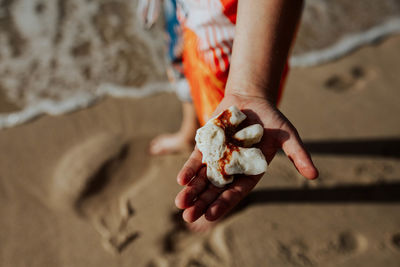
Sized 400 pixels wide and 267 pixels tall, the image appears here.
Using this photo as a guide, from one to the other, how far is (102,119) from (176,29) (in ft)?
3.86

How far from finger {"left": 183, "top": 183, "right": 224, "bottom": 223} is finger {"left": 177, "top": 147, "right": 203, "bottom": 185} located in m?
0.09

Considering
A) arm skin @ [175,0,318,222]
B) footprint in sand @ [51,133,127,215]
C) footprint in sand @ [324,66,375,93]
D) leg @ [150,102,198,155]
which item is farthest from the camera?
footprint in sand @ [324,66,375,93]

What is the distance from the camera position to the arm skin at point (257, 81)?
1299 mm

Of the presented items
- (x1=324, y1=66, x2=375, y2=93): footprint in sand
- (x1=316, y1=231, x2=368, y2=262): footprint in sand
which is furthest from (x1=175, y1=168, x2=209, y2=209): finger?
(x1=324, y1=66, x2=375, y2=93): footprint in sand

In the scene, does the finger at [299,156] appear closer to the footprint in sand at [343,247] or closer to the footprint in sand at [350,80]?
the footprint in sand at [343,247]

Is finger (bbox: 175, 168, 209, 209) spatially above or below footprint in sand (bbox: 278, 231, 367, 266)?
above

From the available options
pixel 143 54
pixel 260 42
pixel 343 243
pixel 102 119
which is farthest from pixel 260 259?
pixel 143 54

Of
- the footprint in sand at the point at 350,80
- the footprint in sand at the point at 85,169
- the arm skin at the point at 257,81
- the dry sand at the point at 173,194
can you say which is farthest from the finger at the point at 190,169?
the footprint in sand at the point at 350,80

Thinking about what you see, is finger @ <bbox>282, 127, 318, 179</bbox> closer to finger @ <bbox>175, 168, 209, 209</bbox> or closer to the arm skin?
the arm skin

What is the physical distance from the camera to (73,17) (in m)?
3.52

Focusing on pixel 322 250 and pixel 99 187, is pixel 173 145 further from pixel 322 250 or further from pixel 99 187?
pixel 322 250

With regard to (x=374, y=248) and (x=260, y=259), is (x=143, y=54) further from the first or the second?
(x=374, y=248)

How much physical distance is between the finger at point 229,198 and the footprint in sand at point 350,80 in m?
1.84

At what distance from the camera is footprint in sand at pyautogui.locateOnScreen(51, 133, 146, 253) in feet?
6.75
